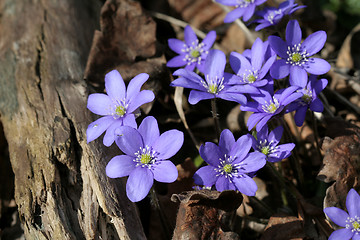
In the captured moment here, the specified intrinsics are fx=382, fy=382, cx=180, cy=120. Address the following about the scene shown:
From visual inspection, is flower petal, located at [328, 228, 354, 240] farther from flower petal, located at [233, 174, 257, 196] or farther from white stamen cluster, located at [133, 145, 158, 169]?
white stamen cluster, located at [133, 145, 158, 169]

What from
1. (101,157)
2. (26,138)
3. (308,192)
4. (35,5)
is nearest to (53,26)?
(35,5)

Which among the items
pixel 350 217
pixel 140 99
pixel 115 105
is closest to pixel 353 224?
pixel 350 217

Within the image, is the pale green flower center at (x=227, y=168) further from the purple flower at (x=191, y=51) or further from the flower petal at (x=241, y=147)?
the purple flower at (x=191, y=51)

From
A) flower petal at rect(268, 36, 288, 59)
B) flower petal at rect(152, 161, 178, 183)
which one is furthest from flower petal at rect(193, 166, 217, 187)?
flower petal at rect(268, 36, 288, 59)

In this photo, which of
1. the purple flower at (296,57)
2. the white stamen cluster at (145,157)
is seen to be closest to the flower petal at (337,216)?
the purple flower at (296,57)

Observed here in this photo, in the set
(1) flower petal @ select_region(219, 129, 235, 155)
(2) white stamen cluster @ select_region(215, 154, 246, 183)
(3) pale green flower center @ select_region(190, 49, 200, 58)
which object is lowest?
(2) white stamen cluster @ select_region(215, 154, 246, 183)

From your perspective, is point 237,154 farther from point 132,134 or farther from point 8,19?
point 8,19
